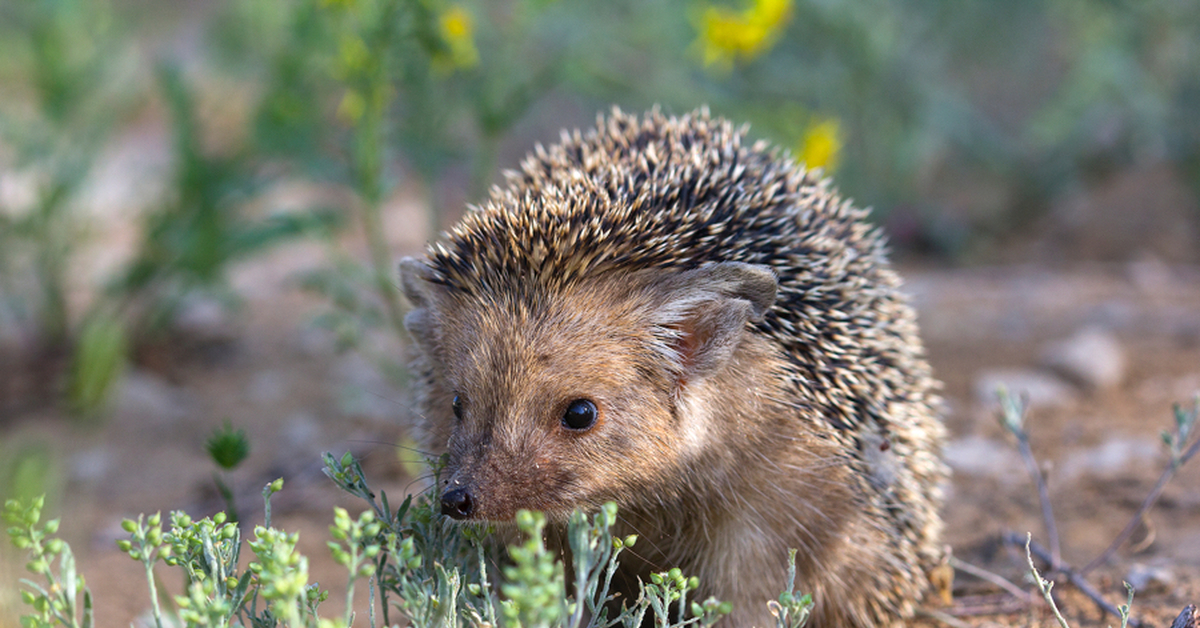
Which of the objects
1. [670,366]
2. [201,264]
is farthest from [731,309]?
[201,264]

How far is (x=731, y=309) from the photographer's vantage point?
3.56 meters

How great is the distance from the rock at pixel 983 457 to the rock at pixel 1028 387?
43cm

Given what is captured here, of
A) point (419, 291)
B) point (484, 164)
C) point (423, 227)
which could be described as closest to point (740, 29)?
point (484, 164)

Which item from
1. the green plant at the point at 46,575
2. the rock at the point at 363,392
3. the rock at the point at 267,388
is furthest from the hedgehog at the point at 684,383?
the rock at the point at 267,388

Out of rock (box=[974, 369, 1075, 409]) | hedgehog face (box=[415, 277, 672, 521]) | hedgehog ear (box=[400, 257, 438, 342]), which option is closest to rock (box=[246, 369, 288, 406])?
hedgehog ear (box=[400, 257, 438, 342])

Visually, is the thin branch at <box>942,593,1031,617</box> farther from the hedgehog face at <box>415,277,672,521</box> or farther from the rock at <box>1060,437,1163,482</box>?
the rock at <box>1060,437,1163,482</box>

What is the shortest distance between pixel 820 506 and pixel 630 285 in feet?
3.61

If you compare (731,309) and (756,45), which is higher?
(756,45)

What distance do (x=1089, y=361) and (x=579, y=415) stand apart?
497 cm

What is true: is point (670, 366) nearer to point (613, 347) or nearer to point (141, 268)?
point (613, 347)

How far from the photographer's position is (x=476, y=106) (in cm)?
673

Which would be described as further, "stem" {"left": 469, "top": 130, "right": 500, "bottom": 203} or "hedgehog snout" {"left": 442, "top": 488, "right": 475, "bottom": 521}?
"stem" {"left": 469, "top": 130, "right": 500, "bottom": 203}

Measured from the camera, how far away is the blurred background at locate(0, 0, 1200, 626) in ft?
19.7

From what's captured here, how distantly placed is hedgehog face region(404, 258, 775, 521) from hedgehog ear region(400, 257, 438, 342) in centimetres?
23
